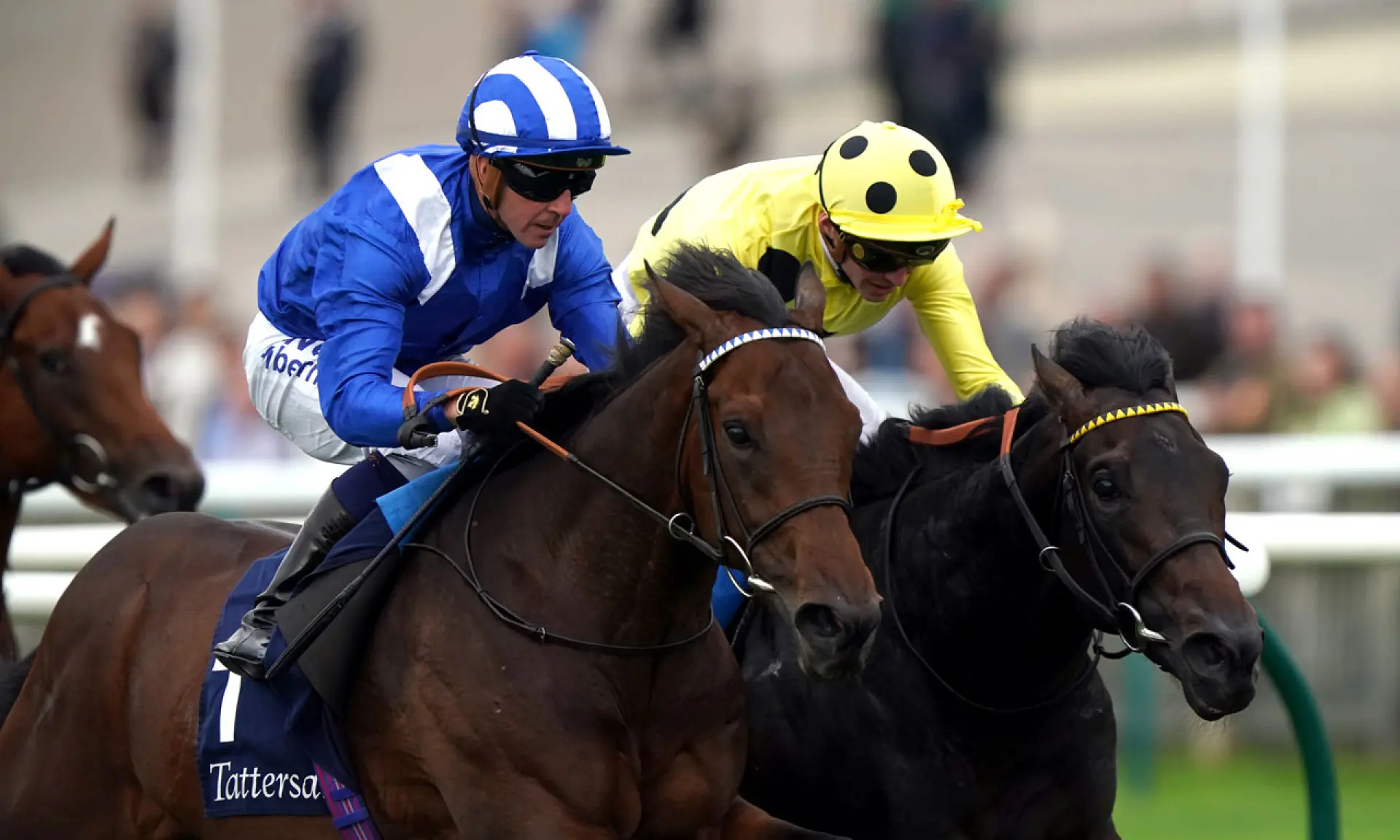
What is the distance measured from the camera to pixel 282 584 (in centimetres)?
448

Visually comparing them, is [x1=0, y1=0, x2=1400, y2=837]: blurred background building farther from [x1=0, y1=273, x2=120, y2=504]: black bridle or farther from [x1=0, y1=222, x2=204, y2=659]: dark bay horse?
[x1=0, y1=273, x2=120, y2=504]: black bridle

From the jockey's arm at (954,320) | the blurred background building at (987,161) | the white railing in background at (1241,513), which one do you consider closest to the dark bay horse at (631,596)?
the jockey's arm at (954,320)

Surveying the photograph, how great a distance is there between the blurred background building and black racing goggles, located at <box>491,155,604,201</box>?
4400mm

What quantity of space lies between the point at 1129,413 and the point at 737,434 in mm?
871

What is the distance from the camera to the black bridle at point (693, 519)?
3736mm

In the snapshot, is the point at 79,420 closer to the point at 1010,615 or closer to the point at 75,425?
the point at 75,425

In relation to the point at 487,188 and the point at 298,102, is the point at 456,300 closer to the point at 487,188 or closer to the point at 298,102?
the point at 487,188

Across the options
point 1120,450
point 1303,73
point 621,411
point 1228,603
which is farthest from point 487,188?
point 1303,73

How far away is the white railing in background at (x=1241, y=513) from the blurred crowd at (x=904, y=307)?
0.36 m

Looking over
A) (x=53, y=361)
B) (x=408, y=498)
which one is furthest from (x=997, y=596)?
(x=53, y=361)

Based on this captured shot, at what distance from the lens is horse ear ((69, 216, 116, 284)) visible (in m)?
6.55

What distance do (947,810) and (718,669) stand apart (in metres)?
0.63

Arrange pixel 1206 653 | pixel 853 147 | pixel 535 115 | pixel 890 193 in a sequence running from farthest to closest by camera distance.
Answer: pixel 853 147, pixel 890 193, pixel 535 115, pixel 1206 653

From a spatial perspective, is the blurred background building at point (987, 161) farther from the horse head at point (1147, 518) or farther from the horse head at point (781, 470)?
the horse head at point (781, 470)
